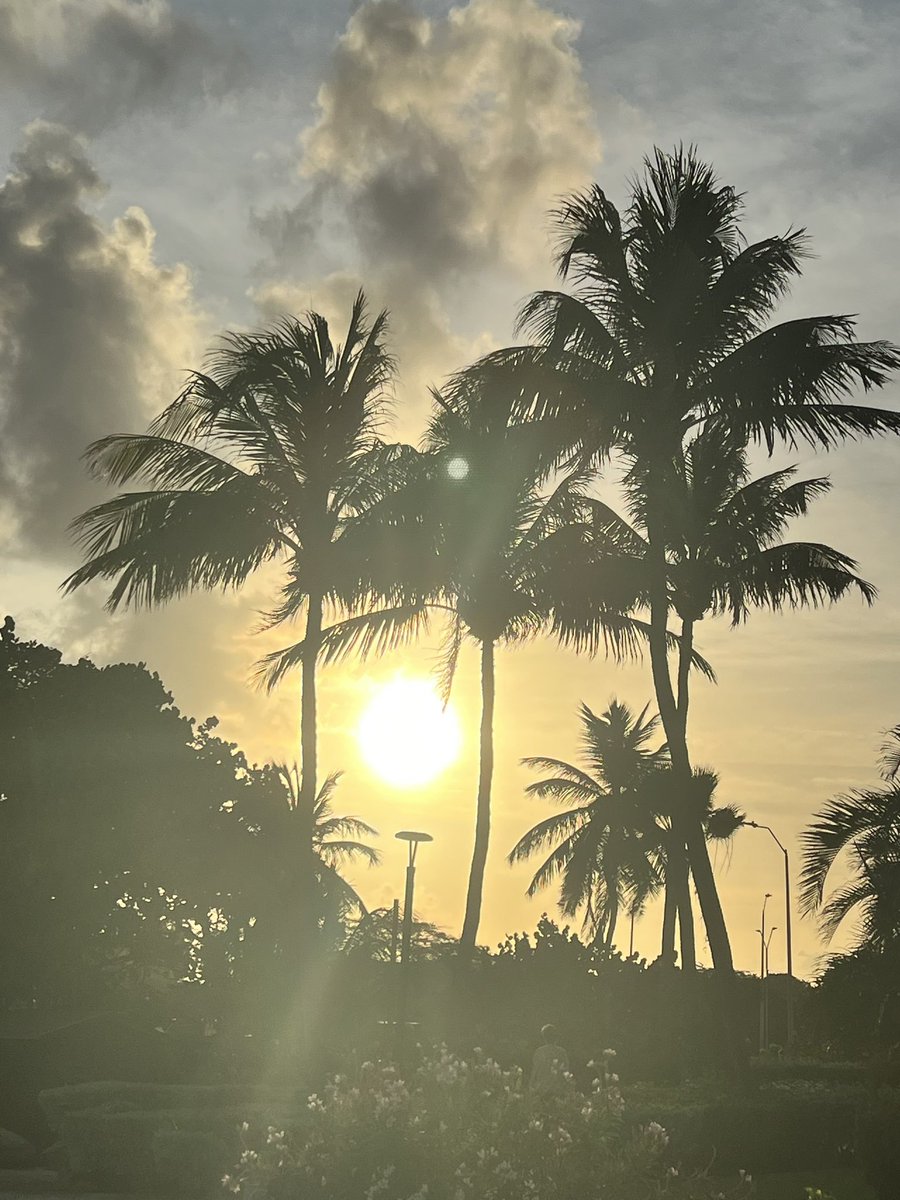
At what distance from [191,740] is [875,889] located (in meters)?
15.1

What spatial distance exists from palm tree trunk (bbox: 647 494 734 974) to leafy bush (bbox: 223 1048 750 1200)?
698cm

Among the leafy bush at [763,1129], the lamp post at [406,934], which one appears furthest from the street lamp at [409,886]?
the leafy bush at [763,1129]

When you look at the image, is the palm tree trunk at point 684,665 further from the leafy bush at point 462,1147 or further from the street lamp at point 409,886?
the leafy bush at point 462,1147

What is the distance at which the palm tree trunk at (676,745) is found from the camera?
65.5 feet

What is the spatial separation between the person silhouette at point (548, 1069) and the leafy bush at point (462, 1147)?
0.19 metres

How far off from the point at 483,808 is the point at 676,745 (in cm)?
817

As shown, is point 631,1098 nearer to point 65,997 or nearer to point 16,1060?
point 16,1060

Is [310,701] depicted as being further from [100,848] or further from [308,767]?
[100,848]

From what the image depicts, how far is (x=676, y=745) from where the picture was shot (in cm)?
2148

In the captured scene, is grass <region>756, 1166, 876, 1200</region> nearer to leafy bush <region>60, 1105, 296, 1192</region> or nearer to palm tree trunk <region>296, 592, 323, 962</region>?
leafy bush <region>60, 1105, 296, 1192</region>

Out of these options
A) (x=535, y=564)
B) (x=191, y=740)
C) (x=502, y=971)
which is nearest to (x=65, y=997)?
(x=191, y=740)

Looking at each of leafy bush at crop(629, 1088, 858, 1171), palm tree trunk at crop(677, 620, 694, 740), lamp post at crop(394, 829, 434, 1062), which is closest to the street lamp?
lamp post at crop(394, 829, 434, 1062)

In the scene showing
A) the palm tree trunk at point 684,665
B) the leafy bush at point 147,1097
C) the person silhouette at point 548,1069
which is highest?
the palm tree trunk at point 684,665

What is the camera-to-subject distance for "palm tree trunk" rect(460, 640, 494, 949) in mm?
27297
